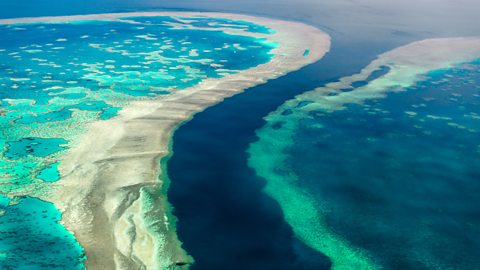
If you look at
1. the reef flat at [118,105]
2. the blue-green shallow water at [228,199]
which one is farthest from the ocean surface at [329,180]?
the reef flat at [118,105]

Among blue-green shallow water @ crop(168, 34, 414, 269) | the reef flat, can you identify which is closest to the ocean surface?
blue-green shallow water @ crop(168, 34, 414, 269)

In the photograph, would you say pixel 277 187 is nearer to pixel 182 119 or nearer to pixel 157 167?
pixel 157 167

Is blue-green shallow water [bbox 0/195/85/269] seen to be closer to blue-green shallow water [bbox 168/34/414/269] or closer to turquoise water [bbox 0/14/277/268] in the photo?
turquoise water [bbox 0/14/277/268]

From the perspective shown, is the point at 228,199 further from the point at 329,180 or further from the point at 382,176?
the point at 382,176

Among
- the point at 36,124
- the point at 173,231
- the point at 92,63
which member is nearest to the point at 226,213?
the point at 173,231

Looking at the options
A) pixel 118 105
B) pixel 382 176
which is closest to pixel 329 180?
pixel 382 176

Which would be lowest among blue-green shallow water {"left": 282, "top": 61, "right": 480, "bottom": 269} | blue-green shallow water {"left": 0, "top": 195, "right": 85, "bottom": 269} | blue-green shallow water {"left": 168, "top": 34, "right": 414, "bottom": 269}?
blue-green shallow water {"left": 0, "top": 195, "right": 85, "bottom": 269}

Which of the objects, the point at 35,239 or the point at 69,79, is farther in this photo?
the point at 69,79
